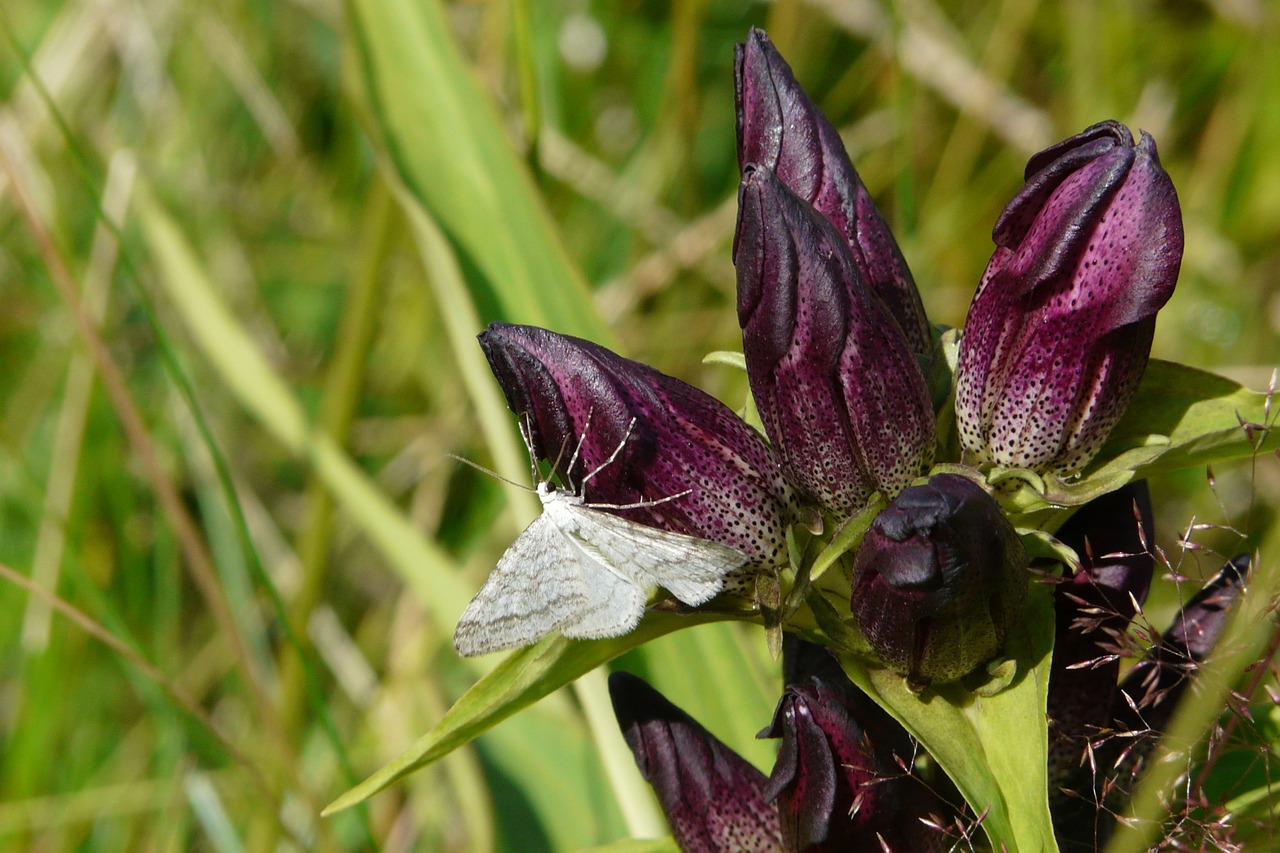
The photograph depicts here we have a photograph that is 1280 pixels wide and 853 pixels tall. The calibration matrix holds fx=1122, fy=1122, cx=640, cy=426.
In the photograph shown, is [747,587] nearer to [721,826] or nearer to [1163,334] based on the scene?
[721,826]

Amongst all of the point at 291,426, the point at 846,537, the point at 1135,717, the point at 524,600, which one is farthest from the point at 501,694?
the point at 291,426

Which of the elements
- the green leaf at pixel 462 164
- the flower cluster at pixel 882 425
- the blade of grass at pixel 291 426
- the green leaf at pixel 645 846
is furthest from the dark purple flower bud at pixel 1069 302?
the blade of grass at pixel 291 426

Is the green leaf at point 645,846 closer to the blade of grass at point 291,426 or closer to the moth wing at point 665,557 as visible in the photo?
the moth wing at point 665,557

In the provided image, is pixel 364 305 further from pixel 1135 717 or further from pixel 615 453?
pixel 1135 717

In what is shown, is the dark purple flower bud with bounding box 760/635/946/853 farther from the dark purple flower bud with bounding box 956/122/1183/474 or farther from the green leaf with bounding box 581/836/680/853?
the dark purple flower bud with bounding box 956/122/1183/474

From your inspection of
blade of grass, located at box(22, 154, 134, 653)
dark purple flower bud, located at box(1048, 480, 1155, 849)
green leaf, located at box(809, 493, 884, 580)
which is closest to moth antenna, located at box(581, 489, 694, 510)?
green leaf, located at box(809, 493, 884, 580)

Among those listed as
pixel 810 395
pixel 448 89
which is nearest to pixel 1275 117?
pixel 448 89
